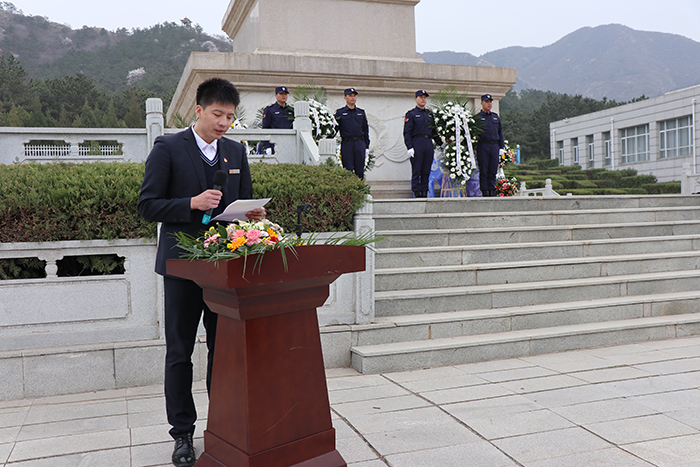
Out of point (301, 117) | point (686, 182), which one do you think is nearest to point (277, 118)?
point (301, 117)

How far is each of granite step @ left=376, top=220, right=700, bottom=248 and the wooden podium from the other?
391 cm

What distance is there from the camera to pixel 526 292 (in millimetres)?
6137

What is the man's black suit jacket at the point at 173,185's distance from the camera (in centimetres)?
292

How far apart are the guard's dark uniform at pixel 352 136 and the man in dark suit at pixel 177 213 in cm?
686

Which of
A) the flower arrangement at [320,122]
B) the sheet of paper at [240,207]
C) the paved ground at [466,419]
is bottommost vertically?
the paved ground at [466,419]

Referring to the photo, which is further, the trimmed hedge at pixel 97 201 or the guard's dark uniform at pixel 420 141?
the guard's dark uniform at pixel 420 141

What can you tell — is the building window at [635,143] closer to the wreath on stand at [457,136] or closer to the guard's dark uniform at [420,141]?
the wreath on stand at [457,136]

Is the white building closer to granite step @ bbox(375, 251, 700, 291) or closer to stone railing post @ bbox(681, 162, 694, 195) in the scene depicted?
stone railing post @ bbox(681, 162, 694, 195)

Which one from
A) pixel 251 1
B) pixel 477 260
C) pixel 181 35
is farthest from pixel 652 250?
pixel 181 35

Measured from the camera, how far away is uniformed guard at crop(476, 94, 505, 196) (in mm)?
10523

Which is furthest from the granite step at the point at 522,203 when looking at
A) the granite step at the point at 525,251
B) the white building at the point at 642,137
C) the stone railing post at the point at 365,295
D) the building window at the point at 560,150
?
the building window at the point at 560,150

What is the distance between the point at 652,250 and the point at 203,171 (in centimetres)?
679

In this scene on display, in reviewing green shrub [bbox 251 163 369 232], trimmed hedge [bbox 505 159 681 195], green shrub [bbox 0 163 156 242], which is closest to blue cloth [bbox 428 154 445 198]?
green shrub [bbox 251 163 369 232]

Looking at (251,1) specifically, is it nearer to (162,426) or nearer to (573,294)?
(573,294)
